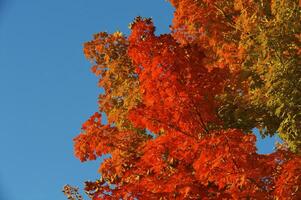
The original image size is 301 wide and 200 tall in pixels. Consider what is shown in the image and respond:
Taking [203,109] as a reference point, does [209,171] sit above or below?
below

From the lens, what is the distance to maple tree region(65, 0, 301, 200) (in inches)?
472

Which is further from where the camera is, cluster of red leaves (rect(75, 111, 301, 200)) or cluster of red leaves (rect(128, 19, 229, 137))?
cluster of red leaves (rect(128, 19, 229, 137))

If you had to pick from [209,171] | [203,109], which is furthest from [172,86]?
[209,171]

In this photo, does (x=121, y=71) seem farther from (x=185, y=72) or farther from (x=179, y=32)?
(x=185, y=72)

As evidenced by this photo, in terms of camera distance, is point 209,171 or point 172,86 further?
point 172,86

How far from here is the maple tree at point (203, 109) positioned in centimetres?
1200

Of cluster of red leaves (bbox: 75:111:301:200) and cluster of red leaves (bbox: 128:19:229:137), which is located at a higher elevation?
cluster of red leaves (bbox: 128:19:229:137)

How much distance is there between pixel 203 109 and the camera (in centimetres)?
1328

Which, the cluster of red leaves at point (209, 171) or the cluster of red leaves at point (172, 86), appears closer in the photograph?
the cluster of red leaves at point (209, 171)

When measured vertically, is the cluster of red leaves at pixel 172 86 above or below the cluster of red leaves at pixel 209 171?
above

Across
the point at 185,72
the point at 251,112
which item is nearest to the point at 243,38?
the point at 251,112

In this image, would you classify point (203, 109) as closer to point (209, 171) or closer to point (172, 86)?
point (172, 86)

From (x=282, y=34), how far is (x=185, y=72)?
4063 mm

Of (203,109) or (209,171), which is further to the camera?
(203,109)
